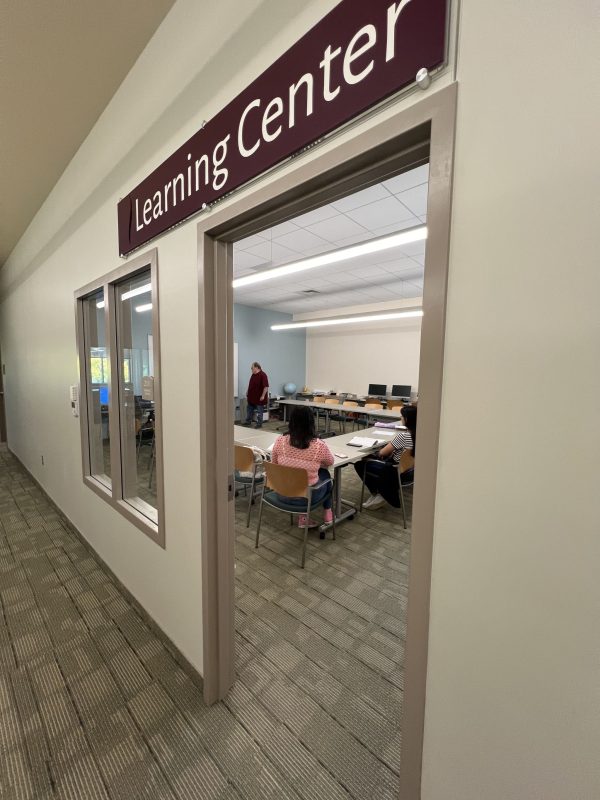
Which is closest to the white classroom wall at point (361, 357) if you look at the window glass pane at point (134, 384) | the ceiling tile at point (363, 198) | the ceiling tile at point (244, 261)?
the ceiling tile at point (244, 261)

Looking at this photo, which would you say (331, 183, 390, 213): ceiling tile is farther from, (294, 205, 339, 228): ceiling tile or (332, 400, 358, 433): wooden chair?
(332, 400, 358, 433): wooden chair

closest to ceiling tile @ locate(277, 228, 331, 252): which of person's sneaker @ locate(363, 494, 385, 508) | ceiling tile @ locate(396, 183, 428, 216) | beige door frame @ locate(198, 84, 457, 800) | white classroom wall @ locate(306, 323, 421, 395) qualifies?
ceiling tile @ locate(396, 183, 428, 216)

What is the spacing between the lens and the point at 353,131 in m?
0.88

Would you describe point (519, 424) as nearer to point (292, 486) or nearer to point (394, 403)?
point (292, 486)

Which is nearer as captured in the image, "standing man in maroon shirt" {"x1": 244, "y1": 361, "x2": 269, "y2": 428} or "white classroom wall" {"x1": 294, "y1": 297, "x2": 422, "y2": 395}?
"standing man in maroon shirt" {"x1": 244, "y1": 361, "x2": 269, "y2": 428}

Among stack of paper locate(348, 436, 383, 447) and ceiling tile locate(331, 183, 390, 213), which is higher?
ceiling tile locate(331, 183, 390, 213)

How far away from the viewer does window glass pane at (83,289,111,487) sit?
2.67 m

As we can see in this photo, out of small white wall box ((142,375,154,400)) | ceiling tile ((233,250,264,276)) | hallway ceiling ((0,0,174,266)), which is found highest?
ceiling tile ((233,250,264,276))

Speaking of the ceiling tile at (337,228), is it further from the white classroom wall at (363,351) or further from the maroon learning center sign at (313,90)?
the white classroom wall at (363,351)

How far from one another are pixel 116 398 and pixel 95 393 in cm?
61

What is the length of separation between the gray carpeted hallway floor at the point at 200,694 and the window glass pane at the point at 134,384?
691mm

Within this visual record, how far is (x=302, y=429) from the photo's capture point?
2.71 metres

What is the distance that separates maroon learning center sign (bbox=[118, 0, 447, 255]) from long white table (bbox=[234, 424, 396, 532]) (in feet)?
7.22

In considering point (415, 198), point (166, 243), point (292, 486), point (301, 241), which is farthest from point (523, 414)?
point (301, 241)
